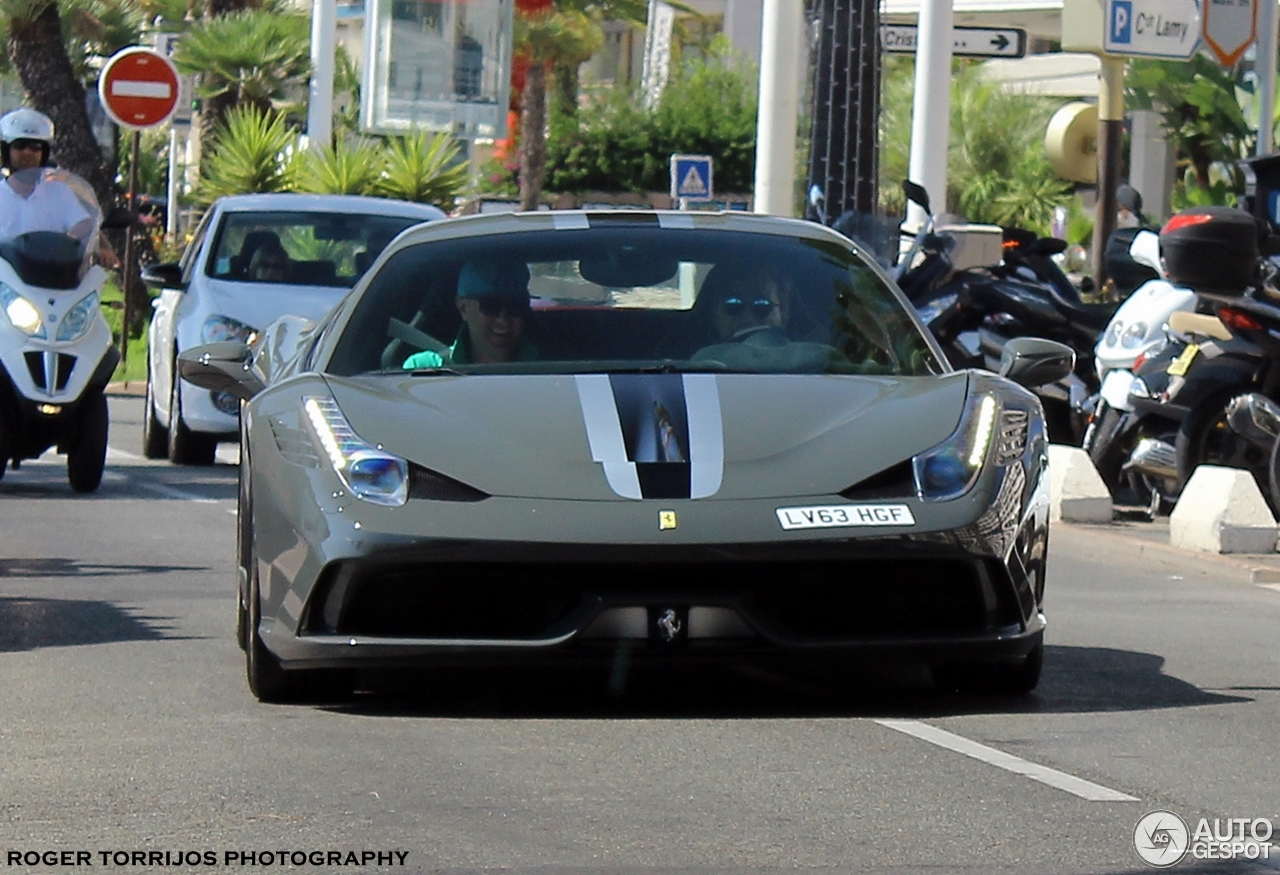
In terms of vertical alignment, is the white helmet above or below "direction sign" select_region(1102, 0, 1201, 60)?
below

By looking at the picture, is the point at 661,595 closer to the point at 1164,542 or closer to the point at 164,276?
the point at 1164,542

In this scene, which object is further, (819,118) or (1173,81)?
(1173,81)

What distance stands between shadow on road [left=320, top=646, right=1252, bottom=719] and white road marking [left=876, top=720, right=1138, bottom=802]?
9.5 inches

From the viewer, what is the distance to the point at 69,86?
35.2m

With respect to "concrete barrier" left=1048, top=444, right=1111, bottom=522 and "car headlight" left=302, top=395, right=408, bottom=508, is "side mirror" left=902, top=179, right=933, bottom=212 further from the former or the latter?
"car headlight" left=302, top=395, right=408, bottom=508

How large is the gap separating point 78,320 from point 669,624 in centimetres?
820

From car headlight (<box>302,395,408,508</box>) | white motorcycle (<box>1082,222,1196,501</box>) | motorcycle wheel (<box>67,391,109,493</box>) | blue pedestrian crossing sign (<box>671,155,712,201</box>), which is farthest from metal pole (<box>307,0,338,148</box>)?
car headlight (<box>302,395,408,508</box>)

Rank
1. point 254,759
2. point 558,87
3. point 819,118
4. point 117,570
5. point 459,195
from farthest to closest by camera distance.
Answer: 1. point 558,87
2. point 459,195
3. point 819,118
4. point 117,570
5. point 254,759

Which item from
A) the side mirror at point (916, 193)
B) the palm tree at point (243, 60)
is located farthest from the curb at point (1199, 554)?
the palm tree at point (243, 60)

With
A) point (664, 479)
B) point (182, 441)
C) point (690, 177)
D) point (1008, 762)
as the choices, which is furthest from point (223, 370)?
point (690, 177)

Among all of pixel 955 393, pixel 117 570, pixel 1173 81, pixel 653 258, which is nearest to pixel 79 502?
pixel 117 570

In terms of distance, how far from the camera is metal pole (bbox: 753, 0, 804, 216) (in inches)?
Result: 899

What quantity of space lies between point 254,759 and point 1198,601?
212 inches

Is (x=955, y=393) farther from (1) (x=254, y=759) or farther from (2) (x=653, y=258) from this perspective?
(1) (x=254, y=759)
